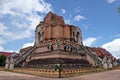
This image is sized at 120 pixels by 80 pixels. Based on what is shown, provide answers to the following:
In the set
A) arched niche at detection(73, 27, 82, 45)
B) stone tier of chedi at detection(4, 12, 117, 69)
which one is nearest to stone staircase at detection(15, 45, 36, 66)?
stone tier of chedi at detection(4, 12, 117, 69)

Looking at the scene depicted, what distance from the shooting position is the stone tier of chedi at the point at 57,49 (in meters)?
42.1

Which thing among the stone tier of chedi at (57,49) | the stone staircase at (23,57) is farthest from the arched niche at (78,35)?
the stone staircase at (23,57)

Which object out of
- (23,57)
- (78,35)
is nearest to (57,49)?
(23,57)

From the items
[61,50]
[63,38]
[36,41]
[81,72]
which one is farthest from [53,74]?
[36,41]

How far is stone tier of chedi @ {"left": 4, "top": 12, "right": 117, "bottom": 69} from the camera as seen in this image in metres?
42.1

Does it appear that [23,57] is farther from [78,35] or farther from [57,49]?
[78,35]

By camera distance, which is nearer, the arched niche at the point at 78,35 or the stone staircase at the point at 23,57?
the stone staircase at the point at 23,57

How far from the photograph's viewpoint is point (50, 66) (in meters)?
37.3

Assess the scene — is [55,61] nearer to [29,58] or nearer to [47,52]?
[47,52]

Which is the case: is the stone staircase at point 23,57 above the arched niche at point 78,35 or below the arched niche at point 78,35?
below

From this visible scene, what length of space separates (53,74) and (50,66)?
695cm

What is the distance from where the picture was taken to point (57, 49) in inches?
1655

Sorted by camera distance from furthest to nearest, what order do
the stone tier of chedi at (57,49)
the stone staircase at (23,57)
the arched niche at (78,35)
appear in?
the arched niche at (78,35) → the stone staircase at (23,57) → the stone tier of chedi at (57,49)

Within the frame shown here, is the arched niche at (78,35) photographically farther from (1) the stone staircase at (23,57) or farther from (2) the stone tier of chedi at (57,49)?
(1) the stone staircase at (23,57)
